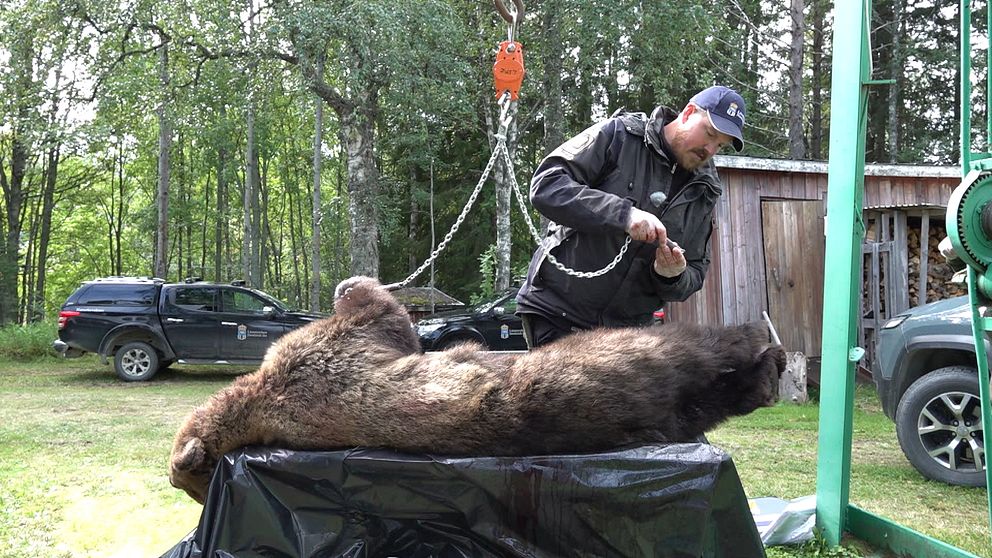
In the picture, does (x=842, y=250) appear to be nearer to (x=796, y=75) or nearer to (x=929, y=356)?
(x=929, y=356)

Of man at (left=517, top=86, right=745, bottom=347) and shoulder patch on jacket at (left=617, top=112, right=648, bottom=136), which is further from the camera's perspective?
shoulder patch on jacket at (left=617, top=112, right=648, bottom=136)

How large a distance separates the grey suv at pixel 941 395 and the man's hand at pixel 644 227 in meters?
3.68

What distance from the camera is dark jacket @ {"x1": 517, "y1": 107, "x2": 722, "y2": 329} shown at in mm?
2986

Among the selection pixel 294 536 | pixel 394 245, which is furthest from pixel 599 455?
pixel 394 245

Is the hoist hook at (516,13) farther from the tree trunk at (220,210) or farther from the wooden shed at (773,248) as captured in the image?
the tree trunk at (220,210)

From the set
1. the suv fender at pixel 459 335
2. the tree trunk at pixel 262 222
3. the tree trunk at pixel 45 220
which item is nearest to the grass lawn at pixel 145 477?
the suv fender at pixel 459 335

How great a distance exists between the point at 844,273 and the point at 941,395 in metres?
2.35

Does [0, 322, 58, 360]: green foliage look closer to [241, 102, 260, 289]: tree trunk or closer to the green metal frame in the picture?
[241, 102, 260, 289]: tree trunk

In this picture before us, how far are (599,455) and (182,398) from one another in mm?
10411

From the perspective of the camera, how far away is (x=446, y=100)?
613 inches

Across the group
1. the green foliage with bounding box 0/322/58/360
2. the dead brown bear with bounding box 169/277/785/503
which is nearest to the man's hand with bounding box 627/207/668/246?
the dead brown bear with bounding box 169/277/785/503

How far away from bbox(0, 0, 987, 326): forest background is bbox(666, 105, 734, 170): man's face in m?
11.4

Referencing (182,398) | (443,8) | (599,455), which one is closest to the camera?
(599,455)

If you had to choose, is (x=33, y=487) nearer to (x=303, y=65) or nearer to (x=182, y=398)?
(x=182, y=398)
